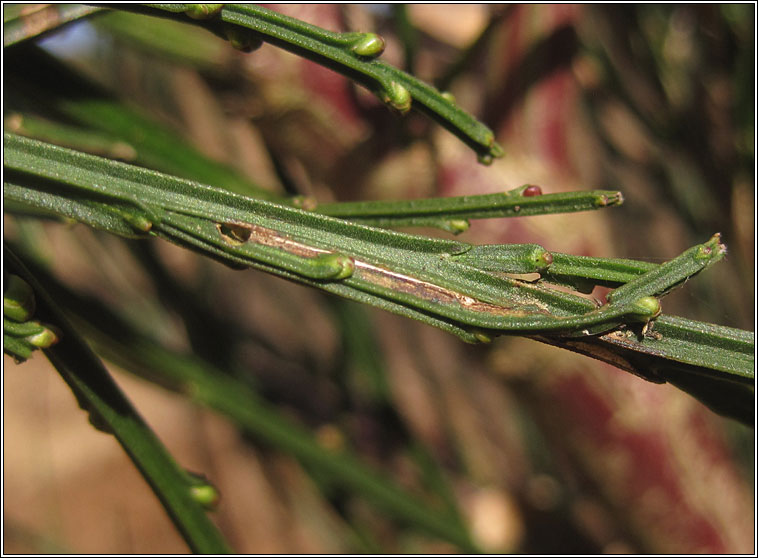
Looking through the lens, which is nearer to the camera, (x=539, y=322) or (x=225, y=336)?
(x=539, y=322)

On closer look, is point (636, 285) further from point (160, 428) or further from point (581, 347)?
point (160, 428)

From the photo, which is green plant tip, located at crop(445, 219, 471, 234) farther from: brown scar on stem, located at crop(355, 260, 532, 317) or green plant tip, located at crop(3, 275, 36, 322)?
green plant tip, located at crop(3, 275, 36, 322)

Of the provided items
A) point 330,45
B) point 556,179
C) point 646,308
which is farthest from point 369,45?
point 556,179

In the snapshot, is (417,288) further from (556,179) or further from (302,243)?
(556,179)

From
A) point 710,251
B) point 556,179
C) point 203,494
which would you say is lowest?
point 203,494

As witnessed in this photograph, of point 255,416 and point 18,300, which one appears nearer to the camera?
point 18,300

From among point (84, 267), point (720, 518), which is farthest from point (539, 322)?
point (84, 267)
